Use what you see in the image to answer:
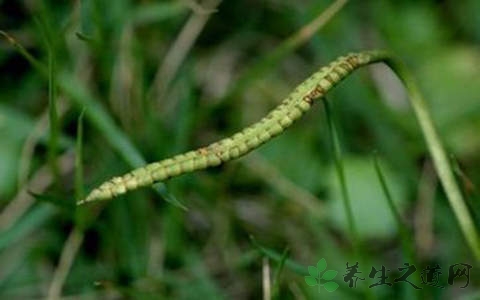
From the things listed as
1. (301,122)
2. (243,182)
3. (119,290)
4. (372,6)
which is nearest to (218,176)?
(243,182)

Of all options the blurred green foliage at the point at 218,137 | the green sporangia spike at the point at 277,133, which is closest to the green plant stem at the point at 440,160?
the green sporangia spike at the point at 277,133

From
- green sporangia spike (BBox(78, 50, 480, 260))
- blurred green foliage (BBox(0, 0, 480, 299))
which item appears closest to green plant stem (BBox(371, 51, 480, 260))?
green sporangia spike (BBox(78, 50, 480, 260))

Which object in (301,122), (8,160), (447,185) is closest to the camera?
(447,185)

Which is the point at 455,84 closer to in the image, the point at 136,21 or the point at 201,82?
the point at 201,82

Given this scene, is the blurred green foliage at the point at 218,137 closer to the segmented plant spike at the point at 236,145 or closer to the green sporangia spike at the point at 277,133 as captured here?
the green sporangia spike at the point at 277,133

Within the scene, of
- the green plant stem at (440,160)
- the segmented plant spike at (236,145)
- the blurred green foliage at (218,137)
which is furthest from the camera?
the blurred green foliage at (218,137)

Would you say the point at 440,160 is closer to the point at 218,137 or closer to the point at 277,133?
the point at 277,133
